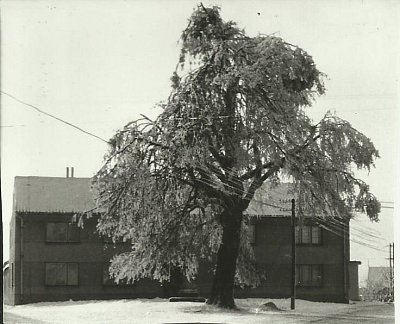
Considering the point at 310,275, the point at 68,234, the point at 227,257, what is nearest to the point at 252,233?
the point at 227,257

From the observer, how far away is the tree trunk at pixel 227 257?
17.2 meters

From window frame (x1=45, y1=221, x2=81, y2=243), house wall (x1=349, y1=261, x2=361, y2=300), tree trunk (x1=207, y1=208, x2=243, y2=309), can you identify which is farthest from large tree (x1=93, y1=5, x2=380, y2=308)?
window frame (x1=45, y1=221, x2=81, y2=243)

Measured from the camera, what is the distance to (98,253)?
1928cm

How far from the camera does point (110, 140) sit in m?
14.8

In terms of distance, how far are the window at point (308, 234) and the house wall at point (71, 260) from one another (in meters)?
3.50

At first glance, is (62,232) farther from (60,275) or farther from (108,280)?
(108,280)

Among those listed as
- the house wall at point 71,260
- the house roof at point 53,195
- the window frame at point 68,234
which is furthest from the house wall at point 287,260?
the window frame at point 68,234

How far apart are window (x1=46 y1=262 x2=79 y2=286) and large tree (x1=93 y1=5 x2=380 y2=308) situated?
9.75ft

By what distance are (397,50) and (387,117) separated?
4.44 ft

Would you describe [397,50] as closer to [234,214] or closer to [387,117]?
[387,117]

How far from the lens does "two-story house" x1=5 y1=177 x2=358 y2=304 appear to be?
1720 centimetres

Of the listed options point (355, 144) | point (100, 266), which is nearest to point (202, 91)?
point (355, 144)

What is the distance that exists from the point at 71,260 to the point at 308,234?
655cm

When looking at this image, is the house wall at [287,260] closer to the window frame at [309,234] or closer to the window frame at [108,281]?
the window frame at [309,234]
